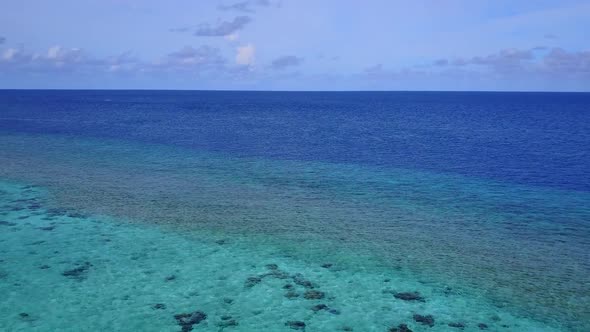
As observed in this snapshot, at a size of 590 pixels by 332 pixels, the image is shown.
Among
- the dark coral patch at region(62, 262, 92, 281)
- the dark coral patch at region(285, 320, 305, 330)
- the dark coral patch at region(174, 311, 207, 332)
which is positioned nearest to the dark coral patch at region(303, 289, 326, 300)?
the dark coral patch at region(285, 320, 305, 330)

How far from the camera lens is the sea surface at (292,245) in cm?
1920

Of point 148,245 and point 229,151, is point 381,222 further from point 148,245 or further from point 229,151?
point 229,151

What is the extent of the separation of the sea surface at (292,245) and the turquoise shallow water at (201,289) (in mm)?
88

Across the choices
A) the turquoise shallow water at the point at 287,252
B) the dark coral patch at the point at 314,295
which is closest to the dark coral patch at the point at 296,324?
the turquoise shallow water at the point at 287,252

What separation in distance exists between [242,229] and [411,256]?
10640 millimetres

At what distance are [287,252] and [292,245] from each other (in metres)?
1.17

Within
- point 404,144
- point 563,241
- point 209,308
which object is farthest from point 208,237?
point 404,144

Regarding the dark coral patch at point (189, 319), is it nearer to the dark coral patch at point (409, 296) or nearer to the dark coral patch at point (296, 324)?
the dark coral patch at point (296, 324)

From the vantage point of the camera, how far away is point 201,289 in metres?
21.1

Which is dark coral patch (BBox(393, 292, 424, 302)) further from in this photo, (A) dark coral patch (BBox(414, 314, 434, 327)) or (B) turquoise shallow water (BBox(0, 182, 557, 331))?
(A) dark coral patch (BBox(414, 314, 434, 327))

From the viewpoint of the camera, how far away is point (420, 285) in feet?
72.2

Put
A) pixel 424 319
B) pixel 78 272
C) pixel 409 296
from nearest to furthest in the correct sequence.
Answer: pixel 424 319
pixel 409 296
pixel 78 272

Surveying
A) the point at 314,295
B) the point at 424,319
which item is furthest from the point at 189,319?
the point at 424,319

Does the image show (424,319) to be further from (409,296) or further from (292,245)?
(292,245)
